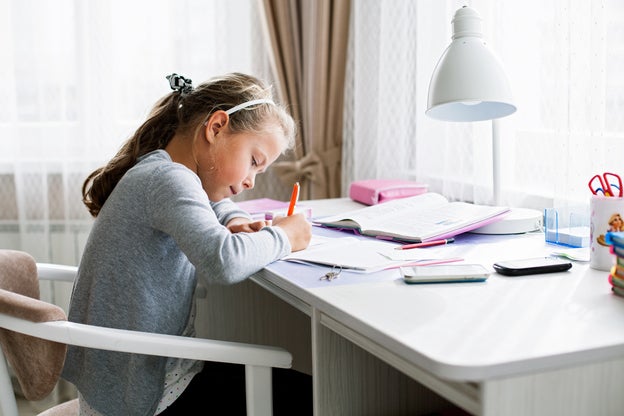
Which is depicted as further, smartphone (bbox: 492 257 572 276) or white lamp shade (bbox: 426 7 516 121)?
white lamp shade (bbox: 426 7 516 121)

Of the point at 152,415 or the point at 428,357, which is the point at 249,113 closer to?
the point at 152,415

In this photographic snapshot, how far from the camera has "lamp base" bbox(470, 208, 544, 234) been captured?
154 cm

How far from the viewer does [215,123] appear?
1.44m

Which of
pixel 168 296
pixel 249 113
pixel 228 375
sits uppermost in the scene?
pixel 249 113

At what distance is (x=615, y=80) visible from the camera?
1461 mm

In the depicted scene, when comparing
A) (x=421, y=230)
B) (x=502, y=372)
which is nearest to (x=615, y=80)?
(x=421, y=230)

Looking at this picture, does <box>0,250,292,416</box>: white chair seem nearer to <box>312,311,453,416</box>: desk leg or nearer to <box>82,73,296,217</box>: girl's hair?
<box>312,311,453,416</box>: desk leg

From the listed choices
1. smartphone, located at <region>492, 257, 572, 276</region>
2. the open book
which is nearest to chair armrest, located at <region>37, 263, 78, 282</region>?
the open book

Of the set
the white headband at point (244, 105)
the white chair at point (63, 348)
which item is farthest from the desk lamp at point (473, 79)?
the white chair at point (63, 348)

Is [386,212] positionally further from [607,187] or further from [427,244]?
[607,187]

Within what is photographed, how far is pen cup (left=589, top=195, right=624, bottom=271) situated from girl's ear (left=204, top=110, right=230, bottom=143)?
2.22 ft

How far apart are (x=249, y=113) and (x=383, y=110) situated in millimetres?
869

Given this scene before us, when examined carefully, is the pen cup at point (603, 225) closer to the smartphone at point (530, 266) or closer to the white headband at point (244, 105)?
the smartphone at point (530, 266)

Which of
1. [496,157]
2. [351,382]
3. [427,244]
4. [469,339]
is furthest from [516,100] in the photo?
[469,339]
